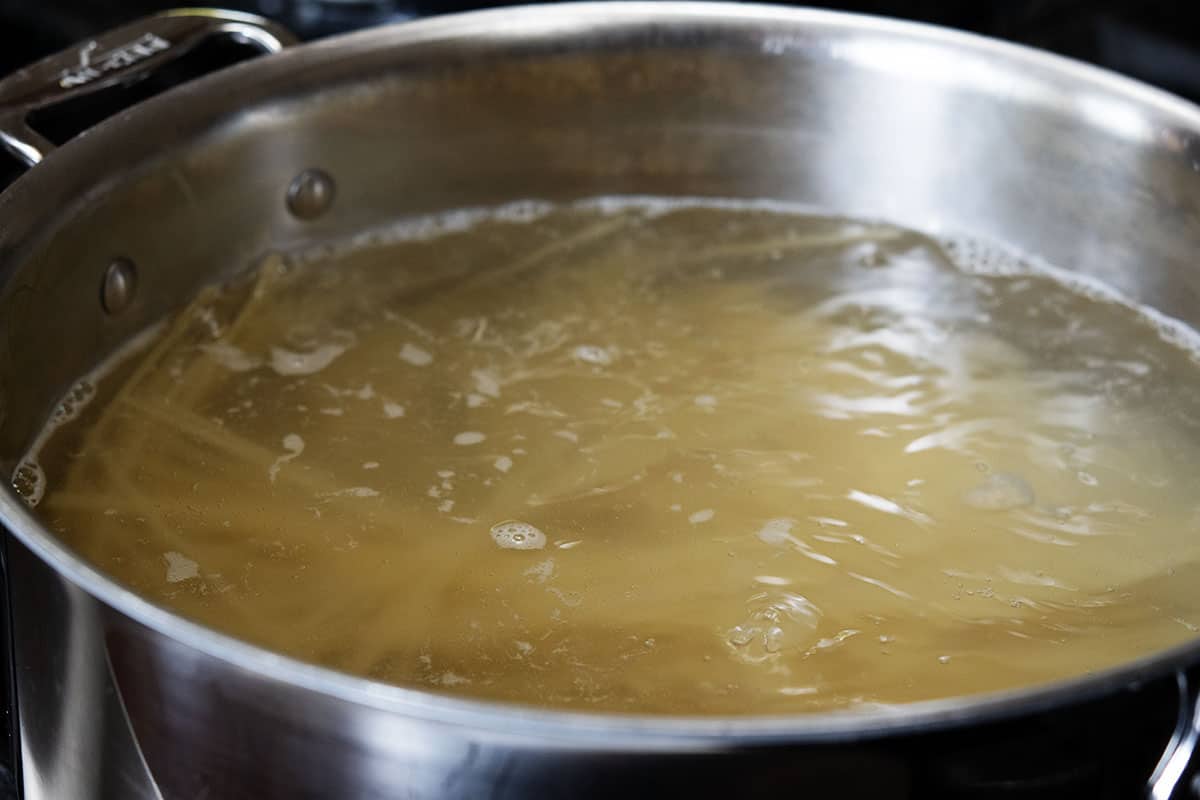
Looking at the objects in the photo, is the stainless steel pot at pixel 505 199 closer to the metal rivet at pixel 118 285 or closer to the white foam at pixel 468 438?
the metal rivet at pixel 118 285

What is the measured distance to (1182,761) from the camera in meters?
0.59

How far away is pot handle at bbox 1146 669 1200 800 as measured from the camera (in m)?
0.57

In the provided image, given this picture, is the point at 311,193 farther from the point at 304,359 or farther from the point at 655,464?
the point at 655,464

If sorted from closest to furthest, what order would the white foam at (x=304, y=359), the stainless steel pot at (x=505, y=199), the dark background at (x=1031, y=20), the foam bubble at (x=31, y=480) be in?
1. the stainless steel pot at (x=505, y=199)
2. the foam bubble at (x=31, y=480)
3. the white foam at (x=304, y=359)
4. the dark background at (x=1031, y=20)

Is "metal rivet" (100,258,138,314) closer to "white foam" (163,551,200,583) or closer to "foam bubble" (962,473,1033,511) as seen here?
"white foam" (163,551,200,583)

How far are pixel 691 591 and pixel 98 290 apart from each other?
19.0 inches

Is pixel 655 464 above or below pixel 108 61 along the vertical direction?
below

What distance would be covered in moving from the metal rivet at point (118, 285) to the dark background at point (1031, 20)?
47 cm

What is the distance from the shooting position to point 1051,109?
1.17 meters

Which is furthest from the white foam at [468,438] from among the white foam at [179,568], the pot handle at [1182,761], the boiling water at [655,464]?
the pot handle at [1182,761]

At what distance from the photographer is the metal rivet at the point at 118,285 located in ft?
3.31

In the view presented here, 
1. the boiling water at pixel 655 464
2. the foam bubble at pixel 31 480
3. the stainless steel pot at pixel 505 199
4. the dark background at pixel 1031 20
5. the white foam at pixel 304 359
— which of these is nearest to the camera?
the stainless steel pot at pixel 505 199

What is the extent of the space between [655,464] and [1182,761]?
0.46 meters

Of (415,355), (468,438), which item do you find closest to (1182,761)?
(468,438)
